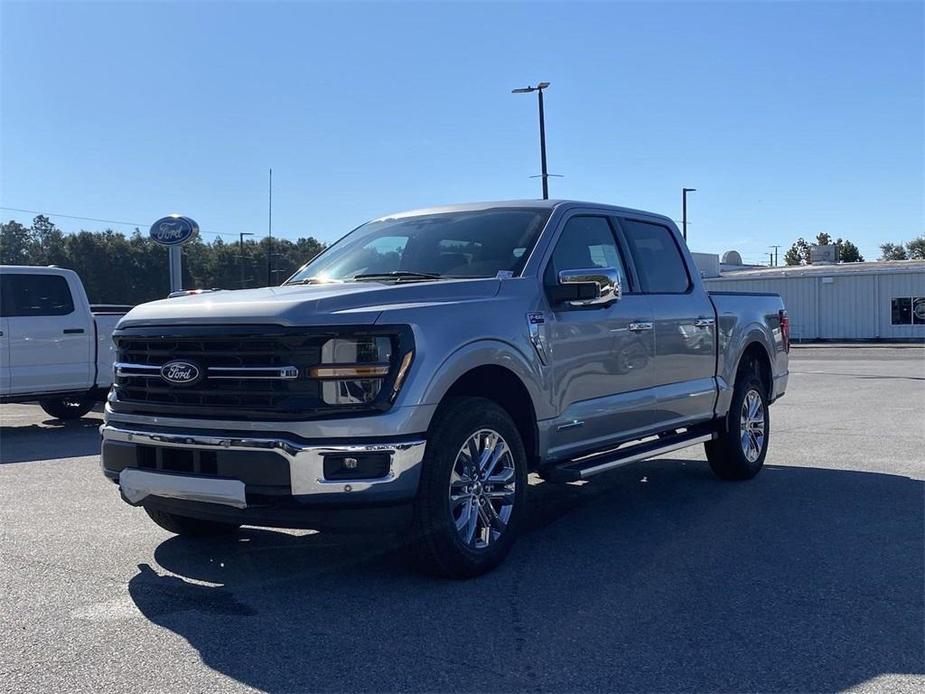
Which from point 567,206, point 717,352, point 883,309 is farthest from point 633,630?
point 883,309

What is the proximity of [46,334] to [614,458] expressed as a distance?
27.3 ft

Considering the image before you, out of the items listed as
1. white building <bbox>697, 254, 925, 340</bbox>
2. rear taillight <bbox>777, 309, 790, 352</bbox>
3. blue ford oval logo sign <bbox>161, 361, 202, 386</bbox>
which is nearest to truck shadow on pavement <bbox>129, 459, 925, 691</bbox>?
blue ford oval logo sign <bbox>161, 361, 202, 386</bbox>

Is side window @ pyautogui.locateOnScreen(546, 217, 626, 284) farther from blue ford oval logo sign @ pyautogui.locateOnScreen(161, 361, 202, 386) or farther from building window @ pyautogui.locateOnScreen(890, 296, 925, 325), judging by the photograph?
building window @ pyautogui.locateOnScreen(890, 296, 925, 325)

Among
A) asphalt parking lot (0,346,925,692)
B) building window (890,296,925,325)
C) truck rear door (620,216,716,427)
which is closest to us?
asphalt parking lot (0,346,925,692)

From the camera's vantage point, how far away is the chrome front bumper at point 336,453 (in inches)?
173

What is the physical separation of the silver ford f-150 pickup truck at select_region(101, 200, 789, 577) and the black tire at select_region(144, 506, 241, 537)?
1 cm

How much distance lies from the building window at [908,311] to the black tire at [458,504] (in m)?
38.6

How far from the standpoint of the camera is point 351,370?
14.7 ft

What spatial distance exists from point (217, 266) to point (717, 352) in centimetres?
3857

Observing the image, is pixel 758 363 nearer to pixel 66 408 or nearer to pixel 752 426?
pixel 752 426

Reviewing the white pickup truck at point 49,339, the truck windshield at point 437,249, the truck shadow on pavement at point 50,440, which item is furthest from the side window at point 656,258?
the white pickup truck at point 49,339

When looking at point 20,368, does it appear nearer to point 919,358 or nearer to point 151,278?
point 919,358

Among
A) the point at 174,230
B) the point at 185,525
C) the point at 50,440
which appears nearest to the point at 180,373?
the point at 185,525

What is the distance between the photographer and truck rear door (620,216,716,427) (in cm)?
674
